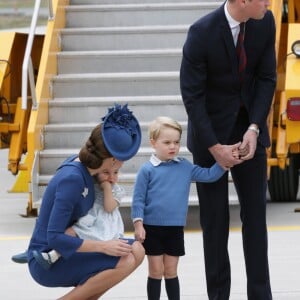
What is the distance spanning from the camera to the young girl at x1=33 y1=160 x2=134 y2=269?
18.3 feet

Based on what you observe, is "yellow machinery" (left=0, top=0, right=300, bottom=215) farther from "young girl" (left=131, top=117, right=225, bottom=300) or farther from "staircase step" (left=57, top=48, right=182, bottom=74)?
"young girl" (left=131, top=117, right=225, bottom=300)

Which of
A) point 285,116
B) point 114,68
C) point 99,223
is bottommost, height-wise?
point 99,223

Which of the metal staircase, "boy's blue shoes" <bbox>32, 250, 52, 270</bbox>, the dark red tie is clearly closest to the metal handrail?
the metal staircase

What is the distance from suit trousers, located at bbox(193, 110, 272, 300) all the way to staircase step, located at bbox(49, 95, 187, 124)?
3.60 m

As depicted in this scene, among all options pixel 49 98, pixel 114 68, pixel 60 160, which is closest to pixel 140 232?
pixel 60 160

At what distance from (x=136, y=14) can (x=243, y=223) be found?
507 centimetres

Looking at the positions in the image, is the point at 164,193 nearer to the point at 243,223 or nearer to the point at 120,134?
the point at 243,223

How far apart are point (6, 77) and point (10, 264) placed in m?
2.80

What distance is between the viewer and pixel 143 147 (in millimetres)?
9625

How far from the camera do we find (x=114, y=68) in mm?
10555

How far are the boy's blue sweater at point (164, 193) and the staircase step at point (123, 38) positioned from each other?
14.7 ft

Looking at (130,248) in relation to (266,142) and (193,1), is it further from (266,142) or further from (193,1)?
(193,1)

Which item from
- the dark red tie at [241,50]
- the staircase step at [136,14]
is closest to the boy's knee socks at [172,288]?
the dark red tie at [241,50]

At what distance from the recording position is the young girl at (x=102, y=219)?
559cm
